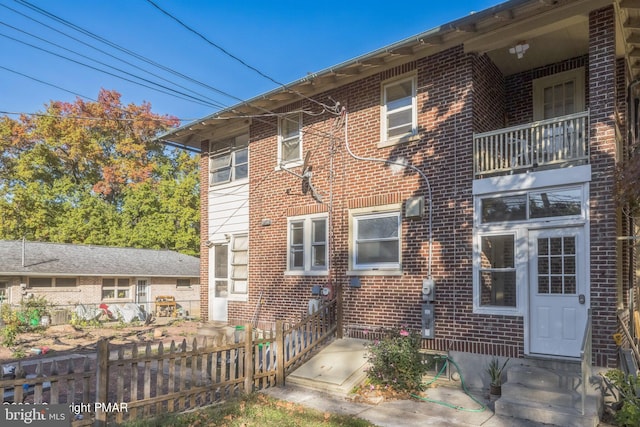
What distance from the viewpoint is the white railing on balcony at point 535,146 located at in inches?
313

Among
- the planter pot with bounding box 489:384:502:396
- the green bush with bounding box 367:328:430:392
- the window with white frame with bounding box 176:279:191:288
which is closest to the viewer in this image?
the planter pot with bounding box 489:384:502:396

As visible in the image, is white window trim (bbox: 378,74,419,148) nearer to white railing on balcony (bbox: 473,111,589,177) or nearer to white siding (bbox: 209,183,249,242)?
white railing on balcony (bbox: 473,111,589,177)

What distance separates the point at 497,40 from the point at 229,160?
8.37 meters

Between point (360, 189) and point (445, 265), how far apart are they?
268 centimetres

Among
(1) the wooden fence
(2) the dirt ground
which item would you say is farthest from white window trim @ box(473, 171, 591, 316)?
(2) the dirt ground

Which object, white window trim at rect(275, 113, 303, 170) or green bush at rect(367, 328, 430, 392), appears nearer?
green bush at rect(367, 328, 430, 392)

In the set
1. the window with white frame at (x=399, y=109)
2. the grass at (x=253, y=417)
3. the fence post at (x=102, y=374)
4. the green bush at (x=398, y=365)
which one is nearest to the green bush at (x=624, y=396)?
the green bush at (x=398, y=365)

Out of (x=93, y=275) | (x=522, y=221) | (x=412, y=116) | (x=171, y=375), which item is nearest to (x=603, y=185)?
(x=522, y=221)

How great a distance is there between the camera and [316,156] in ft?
38.0

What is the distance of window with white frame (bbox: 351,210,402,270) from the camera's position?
9977 mm

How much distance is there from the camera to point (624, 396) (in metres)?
6.30

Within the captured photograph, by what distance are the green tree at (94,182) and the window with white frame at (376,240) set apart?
2193 centimetres

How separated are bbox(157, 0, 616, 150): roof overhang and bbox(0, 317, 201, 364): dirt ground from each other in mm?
8816

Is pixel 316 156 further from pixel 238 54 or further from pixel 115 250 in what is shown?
pixel 115 250
